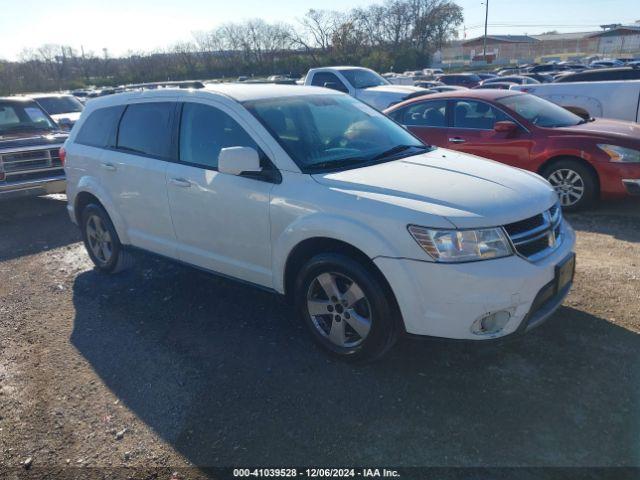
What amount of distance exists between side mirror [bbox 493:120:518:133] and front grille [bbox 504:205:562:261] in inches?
145

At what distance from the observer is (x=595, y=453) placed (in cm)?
264

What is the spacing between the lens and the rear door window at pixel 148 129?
4.38 meters

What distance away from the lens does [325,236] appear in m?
3.31

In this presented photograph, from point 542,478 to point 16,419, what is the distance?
3.04 meters

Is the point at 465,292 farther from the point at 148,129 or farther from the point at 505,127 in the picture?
the point at 505,127

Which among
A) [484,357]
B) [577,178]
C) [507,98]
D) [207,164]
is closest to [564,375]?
[484,357]

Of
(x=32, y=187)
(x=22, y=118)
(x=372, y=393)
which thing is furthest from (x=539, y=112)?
(x=22, y=118)

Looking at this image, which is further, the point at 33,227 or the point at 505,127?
the point at 33,227

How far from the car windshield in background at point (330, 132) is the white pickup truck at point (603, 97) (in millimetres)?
5619

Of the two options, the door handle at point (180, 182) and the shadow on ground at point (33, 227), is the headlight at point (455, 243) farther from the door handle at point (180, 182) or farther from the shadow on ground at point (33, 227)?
the shadow on ground at point (33, 227)

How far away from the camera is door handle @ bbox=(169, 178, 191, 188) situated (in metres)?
4.10

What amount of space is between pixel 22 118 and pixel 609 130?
923 cm

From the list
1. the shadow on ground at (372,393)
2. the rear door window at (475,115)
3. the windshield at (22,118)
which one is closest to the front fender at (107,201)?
the shadow on ground at (372,393)

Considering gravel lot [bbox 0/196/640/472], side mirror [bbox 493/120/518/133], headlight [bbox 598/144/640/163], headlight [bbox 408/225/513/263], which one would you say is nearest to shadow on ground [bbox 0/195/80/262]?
gravel lot [bbox 0/196/640/472]
